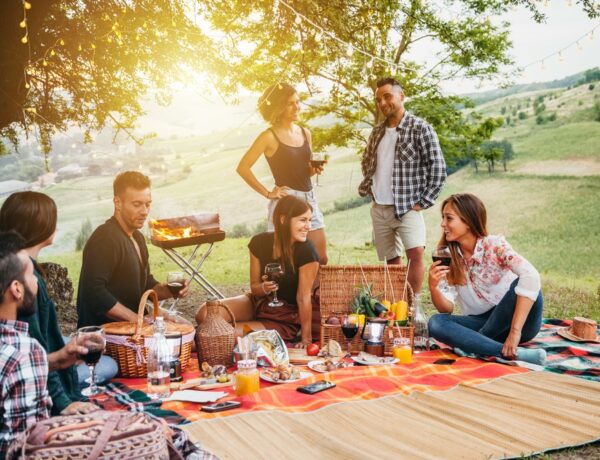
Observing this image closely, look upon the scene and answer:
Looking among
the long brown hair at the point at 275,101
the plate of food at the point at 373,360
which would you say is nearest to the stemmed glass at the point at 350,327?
the plate of food at the point at 373,360

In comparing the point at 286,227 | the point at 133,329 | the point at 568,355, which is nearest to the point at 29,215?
the point at 133,329

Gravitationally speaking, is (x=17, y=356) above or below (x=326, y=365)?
above

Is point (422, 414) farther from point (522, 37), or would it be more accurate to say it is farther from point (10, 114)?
point (522, 37)

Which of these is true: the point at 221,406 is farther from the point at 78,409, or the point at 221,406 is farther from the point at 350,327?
the point at 350,327

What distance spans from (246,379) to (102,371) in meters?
0.82

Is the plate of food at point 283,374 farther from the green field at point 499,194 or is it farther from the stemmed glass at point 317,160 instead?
the green field at point 499,194

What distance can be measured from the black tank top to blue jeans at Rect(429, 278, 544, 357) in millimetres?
1436

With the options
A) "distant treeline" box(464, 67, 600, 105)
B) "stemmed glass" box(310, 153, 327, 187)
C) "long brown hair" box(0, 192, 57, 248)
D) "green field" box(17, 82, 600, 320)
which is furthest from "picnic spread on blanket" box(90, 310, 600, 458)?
"distant treeline" box(464, 67, 600, 105)

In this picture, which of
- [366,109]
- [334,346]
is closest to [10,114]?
[334,346]

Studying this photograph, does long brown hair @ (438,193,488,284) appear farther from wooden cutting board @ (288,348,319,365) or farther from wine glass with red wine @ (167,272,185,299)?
wine glass with red wine @ (167,272,185,299)

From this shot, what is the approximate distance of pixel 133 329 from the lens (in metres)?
3.49

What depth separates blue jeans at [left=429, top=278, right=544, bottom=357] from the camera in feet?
12.7

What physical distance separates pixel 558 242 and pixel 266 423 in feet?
41.7

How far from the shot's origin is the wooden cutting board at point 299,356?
12.5ft
